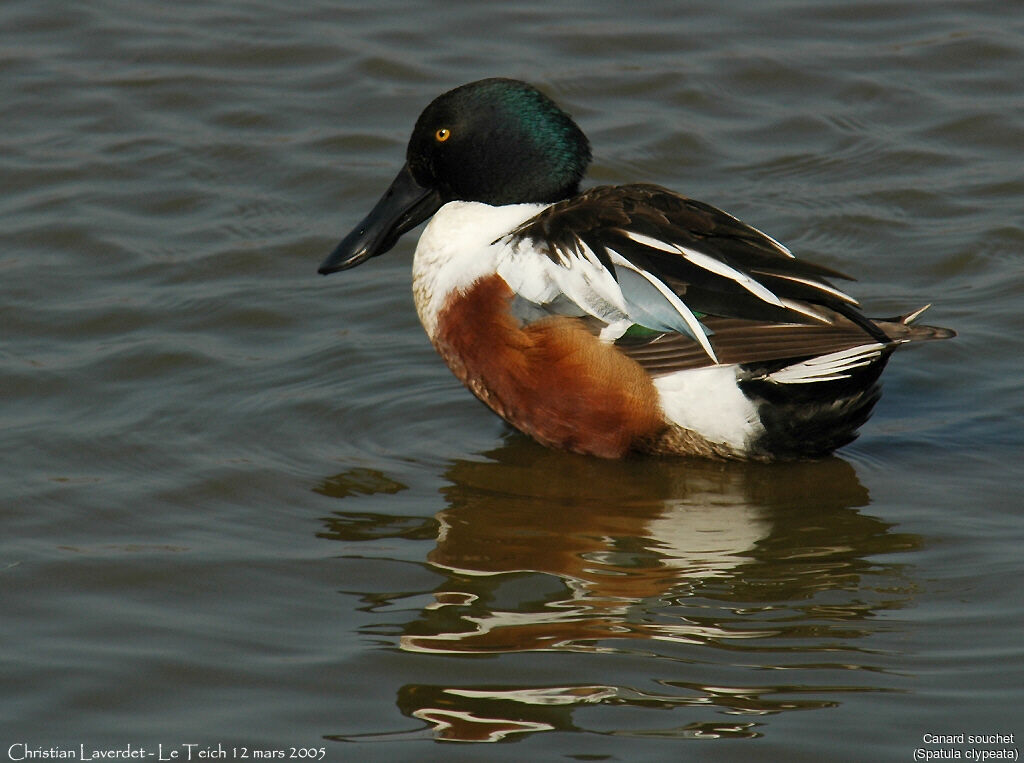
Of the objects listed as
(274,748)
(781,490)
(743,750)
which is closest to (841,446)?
(781,490)

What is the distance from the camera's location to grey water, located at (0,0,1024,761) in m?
3.77

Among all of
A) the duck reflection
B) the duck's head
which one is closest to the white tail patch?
the duck reflection

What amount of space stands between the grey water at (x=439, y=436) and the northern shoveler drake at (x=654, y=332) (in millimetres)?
203

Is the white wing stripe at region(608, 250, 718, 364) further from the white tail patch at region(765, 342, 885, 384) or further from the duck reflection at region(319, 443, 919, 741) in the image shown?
the duck reflection at region(319, 443, 919, 741)

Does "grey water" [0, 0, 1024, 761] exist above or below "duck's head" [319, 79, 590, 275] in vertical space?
below

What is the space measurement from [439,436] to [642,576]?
4.18ft

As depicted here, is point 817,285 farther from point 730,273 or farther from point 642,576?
point 642,576

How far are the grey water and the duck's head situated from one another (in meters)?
0.74

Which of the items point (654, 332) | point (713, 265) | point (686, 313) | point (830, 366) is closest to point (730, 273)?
point (713, 265)

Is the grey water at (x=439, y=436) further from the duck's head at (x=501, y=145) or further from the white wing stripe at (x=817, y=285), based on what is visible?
the duck's head at (x=501, y=145)

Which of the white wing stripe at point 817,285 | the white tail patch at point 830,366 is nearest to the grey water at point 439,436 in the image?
the white tail patch at point 830,366

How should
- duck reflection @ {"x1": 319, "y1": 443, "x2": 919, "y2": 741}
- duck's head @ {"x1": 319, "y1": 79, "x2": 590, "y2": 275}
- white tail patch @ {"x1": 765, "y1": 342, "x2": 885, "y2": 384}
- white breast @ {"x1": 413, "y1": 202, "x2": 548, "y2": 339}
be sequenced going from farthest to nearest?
1. duck's head @ {"x1": 319, "y1": 79, "x2": 590, "y2": 275}
2. white breast @ {"x1": 413, "y1": 202, "x2": 548, "y2": 339}
3. white tail patch @ {"x1": 765, "y1": 342, "x2": 885, "y2": 384}
4. duck reflection @ {"x1": 319, "y1": 443, "x2": 919, "y2": 741}

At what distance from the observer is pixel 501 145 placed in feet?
18.3

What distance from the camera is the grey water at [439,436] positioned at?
3.77 metres
